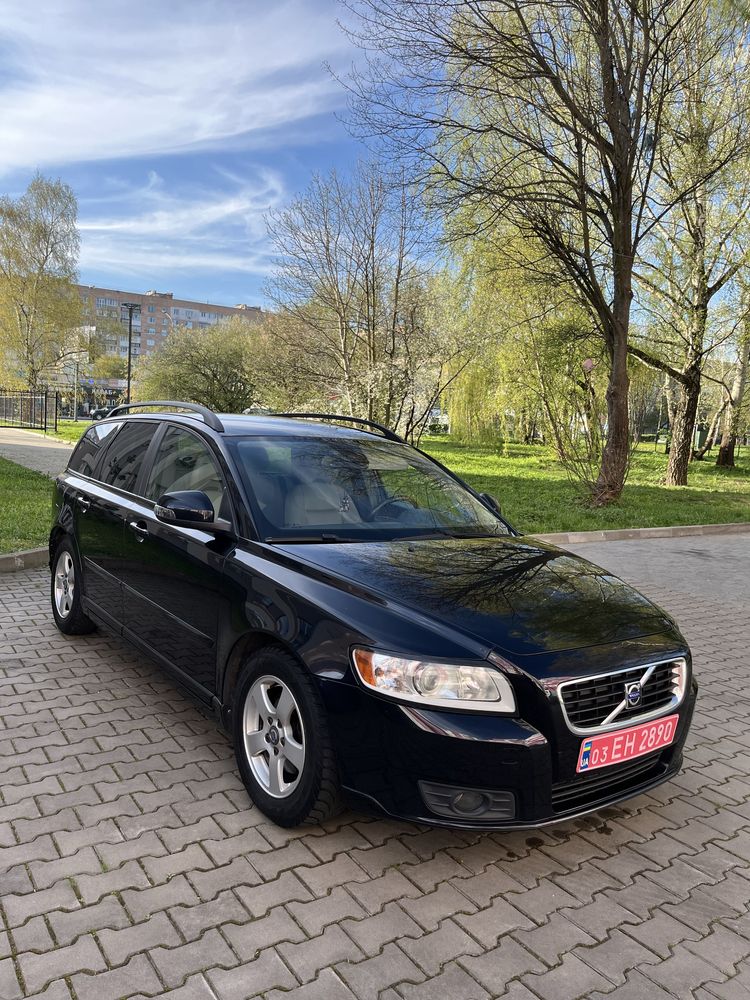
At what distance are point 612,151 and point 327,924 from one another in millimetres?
15164

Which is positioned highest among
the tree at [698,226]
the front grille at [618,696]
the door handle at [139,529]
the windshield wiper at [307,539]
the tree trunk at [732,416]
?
the tree at [698,226]

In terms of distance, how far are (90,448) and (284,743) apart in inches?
127

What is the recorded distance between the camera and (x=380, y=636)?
2.62 m

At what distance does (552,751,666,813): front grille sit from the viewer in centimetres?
261

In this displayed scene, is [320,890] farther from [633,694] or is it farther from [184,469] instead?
[184,469]

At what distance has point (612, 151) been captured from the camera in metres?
14.4

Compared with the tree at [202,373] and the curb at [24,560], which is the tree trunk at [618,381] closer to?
the curb at [24,560]

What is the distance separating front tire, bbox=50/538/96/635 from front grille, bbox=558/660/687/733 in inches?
137

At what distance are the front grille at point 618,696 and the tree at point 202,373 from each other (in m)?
39.5

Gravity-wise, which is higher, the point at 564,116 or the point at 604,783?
the point at 564,116

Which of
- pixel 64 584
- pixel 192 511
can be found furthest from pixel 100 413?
pixel 192 511

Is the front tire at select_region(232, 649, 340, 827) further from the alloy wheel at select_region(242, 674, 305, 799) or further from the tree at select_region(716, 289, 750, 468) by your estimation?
the tree at select_region(716, 289, 750, 468)

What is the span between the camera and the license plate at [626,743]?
2.63 meters

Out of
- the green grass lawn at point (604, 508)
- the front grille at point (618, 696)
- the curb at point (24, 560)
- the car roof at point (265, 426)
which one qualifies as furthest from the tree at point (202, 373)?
the front grille at point (618, 696)
